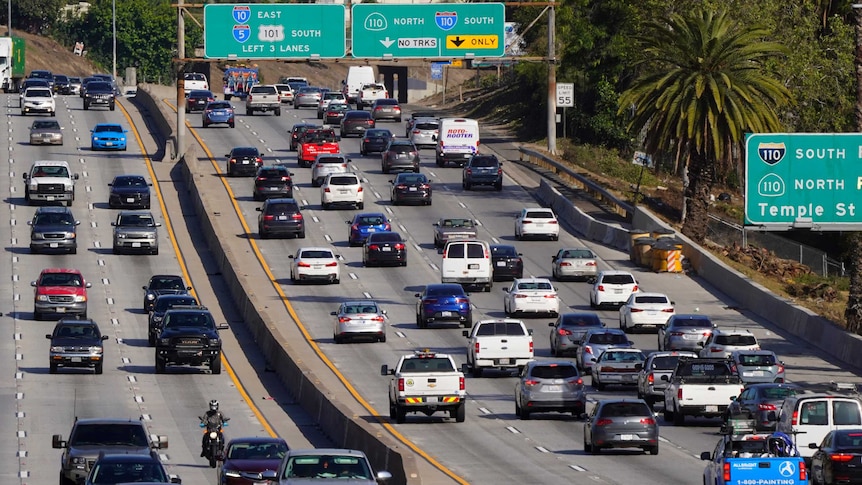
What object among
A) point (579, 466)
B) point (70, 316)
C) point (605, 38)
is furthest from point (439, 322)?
point (605, 38)

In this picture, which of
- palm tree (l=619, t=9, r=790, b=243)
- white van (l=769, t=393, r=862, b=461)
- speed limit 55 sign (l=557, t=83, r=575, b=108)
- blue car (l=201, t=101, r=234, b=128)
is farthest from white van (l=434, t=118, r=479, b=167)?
white van (l=769, t=393, r=862, b=461)

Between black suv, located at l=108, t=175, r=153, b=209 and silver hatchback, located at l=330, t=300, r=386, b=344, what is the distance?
976 inches

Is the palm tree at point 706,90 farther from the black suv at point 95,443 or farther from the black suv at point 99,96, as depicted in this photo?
the black suv at point 99,96

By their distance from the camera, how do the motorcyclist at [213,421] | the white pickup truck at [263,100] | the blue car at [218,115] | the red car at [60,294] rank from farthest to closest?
the white pickup truck at [263,100] < the blue car at [218,115] < the red car at [60,294] < the motorcyclist at [213,421]

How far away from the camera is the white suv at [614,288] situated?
2387 inches

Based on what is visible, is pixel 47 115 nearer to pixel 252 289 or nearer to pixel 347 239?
pixel 347 239

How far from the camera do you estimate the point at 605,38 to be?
4139 inches

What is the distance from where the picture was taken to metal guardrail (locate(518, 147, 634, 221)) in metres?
79.6

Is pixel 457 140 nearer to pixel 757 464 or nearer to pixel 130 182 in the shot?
pixel 130 182


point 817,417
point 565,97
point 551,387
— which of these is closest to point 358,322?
point 551,387

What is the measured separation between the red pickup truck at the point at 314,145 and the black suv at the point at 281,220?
1750 cm

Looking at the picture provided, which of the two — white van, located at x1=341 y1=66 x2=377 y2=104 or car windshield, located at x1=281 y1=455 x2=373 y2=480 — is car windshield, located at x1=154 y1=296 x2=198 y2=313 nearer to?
car windshield, located at x1=281 y1=455 x2=373 y2=480

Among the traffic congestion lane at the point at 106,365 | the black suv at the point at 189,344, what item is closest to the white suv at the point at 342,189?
the traffic congestion lane at the point at 106,365

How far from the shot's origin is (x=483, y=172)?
84188mm
